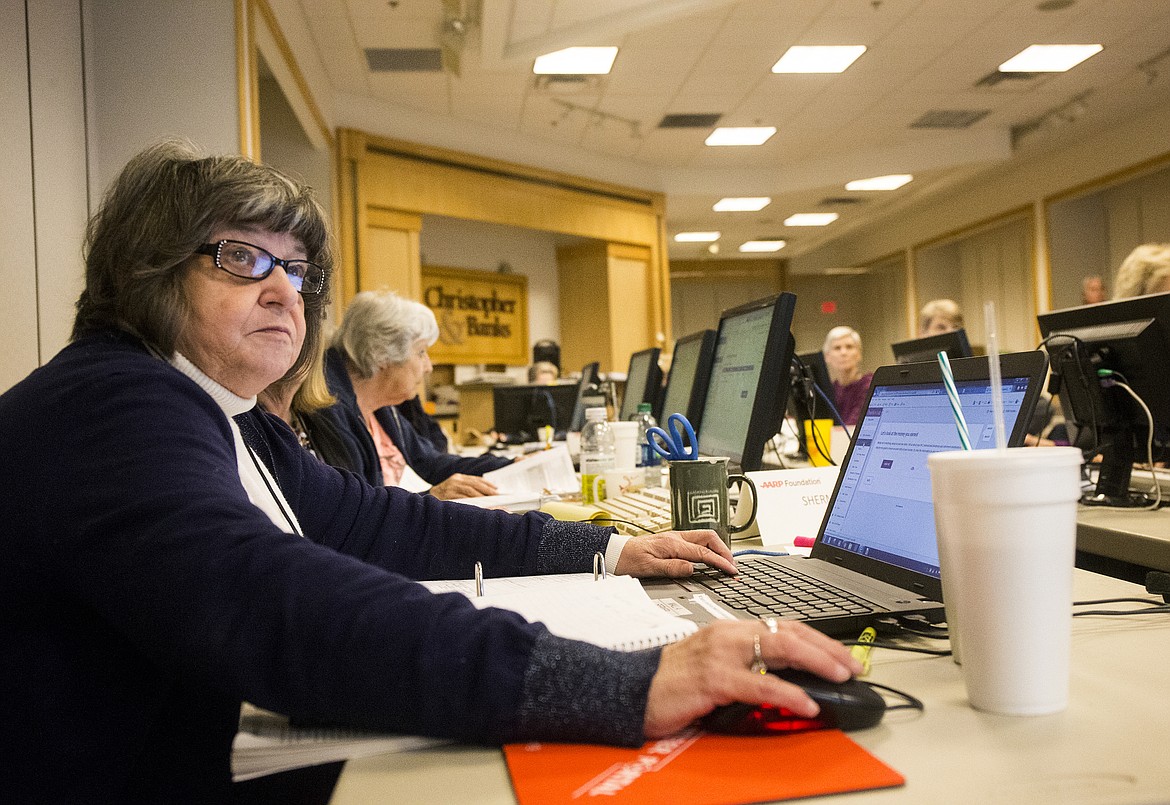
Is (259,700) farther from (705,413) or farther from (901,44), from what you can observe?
(901,44)

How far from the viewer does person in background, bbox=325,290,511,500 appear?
2.95 meters

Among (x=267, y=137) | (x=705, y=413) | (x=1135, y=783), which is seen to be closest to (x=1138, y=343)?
(x=705, y=413)

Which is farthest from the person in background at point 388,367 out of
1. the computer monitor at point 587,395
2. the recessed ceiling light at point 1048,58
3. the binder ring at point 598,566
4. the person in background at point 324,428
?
the recessed ceiling light at point 1048,58

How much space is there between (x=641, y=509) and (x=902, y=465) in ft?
2.33

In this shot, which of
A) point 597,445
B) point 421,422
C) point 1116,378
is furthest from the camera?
point 421,422

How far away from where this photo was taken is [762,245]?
11969 mm

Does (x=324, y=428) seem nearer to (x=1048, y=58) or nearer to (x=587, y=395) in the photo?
(x=587, y=395)

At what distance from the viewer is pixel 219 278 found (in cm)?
98

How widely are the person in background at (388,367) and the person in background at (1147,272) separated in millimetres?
2339

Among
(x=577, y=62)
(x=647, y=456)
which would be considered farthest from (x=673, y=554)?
(x=577, y=62)

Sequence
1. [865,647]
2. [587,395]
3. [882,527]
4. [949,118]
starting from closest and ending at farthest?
[865,647], [882,527], [587,395], [949,118]

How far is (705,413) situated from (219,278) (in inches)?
55.3

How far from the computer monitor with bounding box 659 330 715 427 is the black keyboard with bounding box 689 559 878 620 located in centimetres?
101

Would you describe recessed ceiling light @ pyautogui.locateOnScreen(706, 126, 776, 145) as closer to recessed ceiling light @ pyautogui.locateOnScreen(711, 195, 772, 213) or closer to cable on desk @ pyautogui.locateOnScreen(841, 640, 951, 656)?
recessed ceiling light @ pyautogui.locateOnScreen(711, 195, 772, 213)
